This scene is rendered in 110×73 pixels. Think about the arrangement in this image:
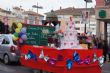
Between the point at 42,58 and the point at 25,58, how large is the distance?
126cm

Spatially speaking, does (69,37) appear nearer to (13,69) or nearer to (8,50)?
(13,69)

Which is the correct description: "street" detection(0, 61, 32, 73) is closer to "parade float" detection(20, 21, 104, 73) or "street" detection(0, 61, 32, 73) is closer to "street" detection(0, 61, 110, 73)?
"street" detection(0, 61, 110, 73)

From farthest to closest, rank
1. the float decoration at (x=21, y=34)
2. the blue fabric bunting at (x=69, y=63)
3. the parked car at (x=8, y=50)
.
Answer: the parked car at (x=8, y=50)
the float decoration at (x=21, y=34)
the blue fabric bunting at (x=69, y=63)

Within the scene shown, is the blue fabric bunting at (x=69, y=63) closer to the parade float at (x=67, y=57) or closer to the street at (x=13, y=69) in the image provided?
the parade float at (x=67, y=57)

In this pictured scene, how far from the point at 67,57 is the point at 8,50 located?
21.8 feet

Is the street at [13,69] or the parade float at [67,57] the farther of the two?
the street at [13,69]

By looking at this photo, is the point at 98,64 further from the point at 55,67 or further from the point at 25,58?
the point at 25,58

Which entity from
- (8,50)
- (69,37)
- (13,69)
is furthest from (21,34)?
(8,50)

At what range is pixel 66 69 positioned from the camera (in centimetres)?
1230

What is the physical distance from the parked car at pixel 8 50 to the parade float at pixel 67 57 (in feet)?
14.2

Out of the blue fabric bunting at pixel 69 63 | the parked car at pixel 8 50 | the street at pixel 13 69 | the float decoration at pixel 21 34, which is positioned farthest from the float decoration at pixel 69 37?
the parked car at pixel 8 50

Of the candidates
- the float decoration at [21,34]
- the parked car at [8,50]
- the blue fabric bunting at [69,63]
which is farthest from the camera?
the parked car at [8,50]

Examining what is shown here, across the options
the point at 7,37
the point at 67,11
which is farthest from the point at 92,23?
the point at 7,37

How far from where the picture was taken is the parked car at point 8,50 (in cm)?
1784
